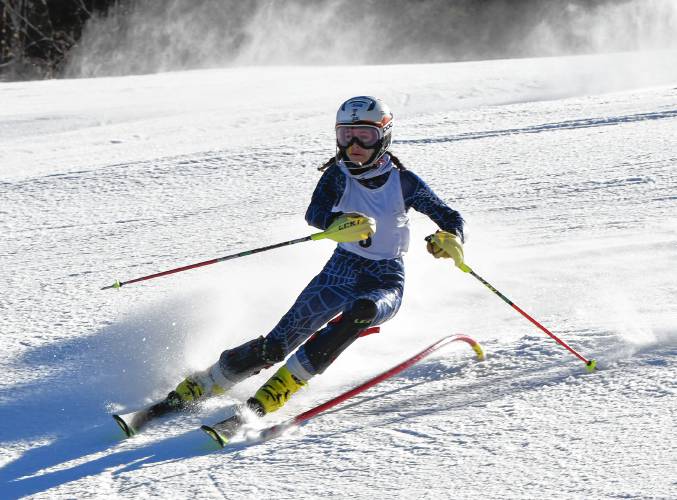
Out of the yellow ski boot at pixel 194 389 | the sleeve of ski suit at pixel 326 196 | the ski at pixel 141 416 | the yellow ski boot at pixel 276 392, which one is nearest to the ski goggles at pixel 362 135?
the sleeve of ski suit at pixel 326 196

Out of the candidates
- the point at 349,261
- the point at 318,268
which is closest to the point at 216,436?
the point at 349,261

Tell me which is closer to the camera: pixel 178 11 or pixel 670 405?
pixel 670 405

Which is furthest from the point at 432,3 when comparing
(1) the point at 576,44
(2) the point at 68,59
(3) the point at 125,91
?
(3) the point at 125,91

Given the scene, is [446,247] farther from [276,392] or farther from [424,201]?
[276,392]

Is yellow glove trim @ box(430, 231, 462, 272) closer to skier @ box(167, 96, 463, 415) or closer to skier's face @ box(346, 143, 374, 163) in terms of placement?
skier @ box(167, 96, 463, 415)

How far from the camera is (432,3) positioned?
2470 centimetres

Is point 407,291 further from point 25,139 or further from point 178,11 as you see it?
point 178,11

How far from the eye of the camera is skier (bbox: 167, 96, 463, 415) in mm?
3693

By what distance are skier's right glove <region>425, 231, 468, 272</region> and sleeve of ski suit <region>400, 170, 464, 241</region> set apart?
0.79 feet

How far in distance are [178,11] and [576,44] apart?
9358 mm

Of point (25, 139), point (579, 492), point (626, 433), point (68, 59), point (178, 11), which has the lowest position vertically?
point (579, 492)

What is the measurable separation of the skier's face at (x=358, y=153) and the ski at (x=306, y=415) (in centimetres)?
85

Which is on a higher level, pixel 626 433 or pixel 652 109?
pixel 652 109

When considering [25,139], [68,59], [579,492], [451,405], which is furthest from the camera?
[68,59]
